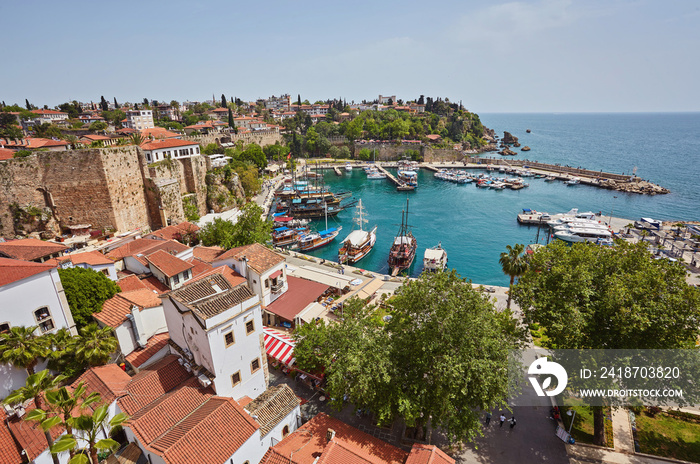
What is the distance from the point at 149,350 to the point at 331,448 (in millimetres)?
13115

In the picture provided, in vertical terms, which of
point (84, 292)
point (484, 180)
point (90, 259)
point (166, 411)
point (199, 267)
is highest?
point (90, 259)

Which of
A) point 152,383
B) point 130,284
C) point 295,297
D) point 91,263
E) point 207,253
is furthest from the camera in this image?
point 207,253

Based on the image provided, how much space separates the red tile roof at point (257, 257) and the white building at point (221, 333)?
7833 millimetres

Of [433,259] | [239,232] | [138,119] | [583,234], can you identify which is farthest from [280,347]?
[138,119]

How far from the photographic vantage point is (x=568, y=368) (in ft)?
53.2

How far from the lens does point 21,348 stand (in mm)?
15711

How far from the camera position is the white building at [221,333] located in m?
15.6

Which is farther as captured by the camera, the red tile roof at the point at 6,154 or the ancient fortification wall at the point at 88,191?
the red tile roof at the point at 6,154

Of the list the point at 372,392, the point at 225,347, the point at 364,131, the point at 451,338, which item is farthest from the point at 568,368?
the point at 364,131

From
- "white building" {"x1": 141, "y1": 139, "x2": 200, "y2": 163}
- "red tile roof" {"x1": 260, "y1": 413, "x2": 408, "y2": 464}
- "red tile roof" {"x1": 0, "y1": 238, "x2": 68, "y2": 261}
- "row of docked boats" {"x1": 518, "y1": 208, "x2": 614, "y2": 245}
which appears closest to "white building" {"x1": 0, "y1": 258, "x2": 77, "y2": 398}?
"red tile roof" {"x1": 0, "y1": 238, "x2": 68, "y2": 261}

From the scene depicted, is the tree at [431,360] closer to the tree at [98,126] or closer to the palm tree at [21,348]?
the palm tree at [21,348]

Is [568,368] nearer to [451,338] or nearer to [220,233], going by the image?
[451,338]

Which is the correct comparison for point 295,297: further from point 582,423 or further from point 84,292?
point 582,423

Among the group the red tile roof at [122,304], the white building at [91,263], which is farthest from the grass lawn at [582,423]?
the white building at [91,263]
